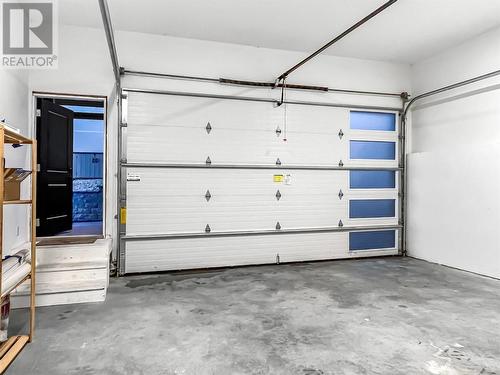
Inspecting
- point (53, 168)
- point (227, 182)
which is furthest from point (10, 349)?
point (53, 168)

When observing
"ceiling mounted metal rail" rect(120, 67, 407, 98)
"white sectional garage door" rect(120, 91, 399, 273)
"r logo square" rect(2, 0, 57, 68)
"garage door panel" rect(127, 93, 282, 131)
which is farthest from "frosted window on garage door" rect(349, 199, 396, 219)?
"r logo square" rect(2, 0, 57, 68)

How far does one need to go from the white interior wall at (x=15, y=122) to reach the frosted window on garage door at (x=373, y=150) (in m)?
4.66

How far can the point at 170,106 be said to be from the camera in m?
4.65

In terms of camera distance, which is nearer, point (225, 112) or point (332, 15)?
point (332, 15)

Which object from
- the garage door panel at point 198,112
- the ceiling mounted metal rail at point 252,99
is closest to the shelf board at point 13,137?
the garage door panel at point 198,112

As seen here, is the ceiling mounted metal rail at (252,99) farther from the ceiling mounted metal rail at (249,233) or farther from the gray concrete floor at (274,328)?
the gray concrete floor at (274,328)

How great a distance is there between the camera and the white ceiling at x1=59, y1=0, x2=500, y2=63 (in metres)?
3.86

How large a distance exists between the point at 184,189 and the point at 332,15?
117 inches

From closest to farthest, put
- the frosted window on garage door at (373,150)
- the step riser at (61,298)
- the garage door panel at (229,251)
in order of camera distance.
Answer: the step riser at (61,298) < the garage door panel at (229,251) < the frosted window on garage door at (373,150)

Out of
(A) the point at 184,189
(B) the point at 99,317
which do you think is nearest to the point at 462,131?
(A) the point at 184,189

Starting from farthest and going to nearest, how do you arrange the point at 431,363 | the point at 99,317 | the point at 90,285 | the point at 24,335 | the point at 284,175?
the point at 284,175
the point at 90,285
the point at 99,317
the point at 24,335
the point at 431,363

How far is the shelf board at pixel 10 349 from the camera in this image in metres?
2.16

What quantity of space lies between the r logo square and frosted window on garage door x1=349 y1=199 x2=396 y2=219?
15.9ft

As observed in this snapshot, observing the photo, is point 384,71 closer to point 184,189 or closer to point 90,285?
point 184,189
